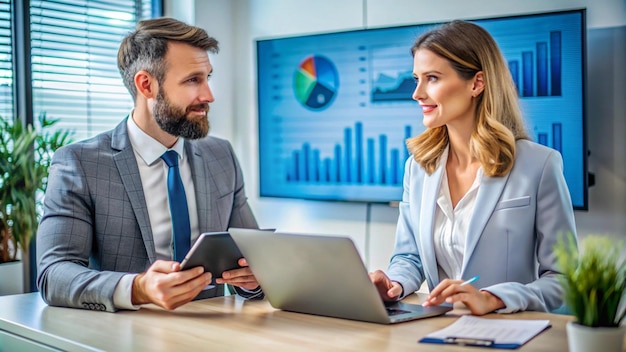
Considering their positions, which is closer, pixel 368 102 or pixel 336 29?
pixel 368 102

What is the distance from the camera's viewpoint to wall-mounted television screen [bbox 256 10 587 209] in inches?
127

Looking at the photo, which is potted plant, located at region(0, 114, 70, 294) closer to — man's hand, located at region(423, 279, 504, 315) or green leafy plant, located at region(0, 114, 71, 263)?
green leafy plant, located at region(0, 114, 71, 263)

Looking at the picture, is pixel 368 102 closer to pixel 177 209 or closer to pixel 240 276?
pixel 177 209

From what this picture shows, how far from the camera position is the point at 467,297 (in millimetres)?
1707

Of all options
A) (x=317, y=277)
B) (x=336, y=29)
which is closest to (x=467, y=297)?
(x=317, y=277)

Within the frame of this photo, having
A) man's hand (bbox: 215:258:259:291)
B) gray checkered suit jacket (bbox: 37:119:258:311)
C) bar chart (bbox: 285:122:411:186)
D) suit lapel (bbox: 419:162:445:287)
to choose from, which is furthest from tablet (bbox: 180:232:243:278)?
bar chart (bbox: 285:122:411:186)

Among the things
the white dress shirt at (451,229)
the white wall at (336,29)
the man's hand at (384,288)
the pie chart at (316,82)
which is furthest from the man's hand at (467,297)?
the pie chart at (316,82)

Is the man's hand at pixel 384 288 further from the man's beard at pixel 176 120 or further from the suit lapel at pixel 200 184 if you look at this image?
the man's beard at pixel 176 120

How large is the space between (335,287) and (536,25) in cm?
209

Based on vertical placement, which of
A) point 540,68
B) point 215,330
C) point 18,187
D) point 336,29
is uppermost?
point 336,29

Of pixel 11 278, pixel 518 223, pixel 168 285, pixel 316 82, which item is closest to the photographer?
pixel 168 285

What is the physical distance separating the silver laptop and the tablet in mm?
38

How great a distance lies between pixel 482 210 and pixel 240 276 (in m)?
0.70

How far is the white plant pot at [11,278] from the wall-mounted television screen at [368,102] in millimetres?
1450
